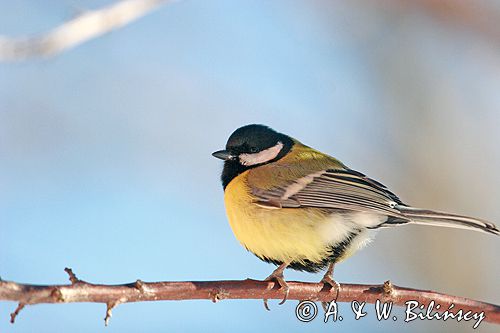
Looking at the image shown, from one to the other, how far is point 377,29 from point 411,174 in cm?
159

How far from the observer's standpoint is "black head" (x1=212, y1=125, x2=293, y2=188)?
14.6 feet

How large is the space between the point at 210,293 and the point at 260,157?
169 cm

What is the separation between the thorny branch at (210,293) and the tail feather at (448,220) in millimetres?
414

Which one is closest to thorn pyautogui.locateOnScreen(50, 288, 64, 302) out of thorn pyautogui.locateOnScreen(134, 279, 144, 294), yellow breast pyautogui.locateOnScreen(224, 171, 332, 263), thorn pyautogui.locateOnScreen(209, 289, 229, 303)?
thorn pyautogui.locateOnScreen(134, 279, 144, 294)

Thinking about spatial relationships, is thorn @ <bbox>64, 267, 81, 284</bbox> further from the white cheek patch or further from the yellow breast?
the white cheek patch

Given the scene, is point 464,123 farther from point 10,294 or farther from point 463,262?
point 10,294

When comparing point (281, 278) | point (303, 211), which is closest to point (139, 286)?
point (281, 278)

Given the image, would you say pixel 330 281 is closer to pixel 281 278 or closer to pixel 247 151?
pixel 281 278

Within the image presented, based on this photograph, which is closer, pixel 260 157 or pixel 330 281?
pixel 330 281

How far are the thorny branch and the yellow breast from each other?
341 millimetres

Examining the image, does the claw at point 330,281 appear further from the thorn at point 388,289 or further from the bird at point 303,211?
the thorn at point 388,289

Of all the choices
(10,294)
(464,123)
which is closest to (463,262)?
(464,123)

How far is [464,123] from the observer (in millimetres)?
7336

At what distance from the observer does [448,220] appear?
3578 mm
